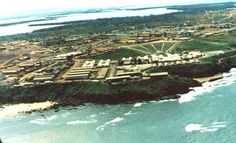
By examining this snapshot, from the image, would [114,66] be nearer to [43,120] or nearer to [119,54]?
[119,54]

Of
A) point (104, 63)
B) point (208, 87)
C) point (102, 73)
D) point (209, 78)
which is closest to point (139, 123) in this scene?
point (208, 87)

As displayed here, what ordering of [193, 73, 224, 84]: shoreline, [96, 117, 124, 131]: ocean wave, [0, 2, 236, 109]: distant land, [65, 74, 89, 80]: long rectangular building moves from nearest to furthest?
[96, 117, 124, 131]: ocean wave
[0, 2, 236, 109]: distant land
[65, 74, 89, 80]: long rectangular building
[193, 73, 224, 84]: shoreline

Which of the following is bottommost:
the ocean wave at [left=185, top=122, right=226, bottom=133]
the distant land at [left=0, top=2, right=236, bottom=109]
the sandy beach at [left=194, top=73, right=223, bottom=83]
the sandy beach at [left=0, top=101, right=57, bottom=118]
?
the sandy beach at [left=0, top=101, right=57, bottom=118]

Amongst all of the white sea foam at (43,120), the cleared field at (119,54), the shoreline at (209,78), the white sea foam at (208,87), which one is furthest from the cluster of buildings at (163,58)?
the white sea foam at (43,120)

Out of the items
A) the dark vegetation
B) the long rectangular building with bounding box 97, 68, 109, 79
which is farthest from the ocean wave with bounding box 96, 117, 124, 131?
the long rectangular building with bounding box 97, 68, 109, 79

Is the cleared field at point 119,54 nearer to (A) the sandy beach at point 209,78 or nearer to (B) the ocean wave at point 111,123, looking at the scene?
(A) the sandy beach at point 209,78

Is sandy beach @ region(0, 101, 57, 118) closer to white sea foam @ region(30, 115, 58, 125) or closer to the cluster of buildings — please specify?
white sea foam @ region(30, 115, 58, 125)

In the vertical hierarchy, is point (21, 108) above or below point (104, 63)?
below
